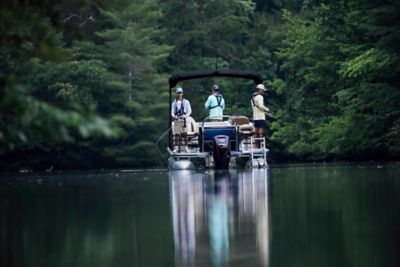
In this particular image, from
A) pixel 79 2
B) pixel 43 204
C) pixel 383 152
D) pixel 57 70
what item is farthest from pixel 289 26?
pixel 79 2

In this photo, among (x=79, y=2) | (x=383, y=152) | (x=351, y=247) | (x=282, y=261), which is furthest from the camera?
(x=383, y=152)

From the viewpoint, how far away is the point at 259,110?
3173cm

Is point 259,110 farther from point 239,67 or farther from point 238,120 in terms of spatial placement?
point 239,67

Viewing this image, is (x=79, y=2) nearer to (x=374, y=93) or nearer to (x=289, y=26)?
(x=374, y=93)

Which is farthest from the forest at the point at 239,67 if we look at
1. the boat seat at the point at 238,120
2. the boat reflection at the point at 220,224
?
the boat reflection at the point at 220,224

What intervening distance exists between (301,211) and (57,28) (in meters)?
5.84

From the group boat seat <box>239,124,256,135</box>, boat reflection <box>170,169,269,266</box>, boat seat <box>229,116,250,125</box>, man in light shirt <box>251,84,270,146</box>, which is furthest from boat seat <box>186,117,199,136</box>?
boat reflection <box>170,169,269,266</box>

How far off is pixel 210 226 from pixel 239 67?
166ft

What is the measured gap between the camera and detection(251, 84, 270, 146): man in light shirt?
3155 cm

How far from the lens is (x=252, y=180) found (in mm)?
22031

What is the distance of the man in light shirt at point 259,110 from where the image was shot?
31.5 metres

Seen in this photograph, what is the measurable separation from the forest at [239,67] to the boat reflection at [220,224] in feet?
31.1

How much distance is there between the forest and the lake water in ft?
31.1

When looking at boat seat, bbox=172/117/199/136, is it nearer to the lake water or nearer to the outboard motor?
the outboard motor
